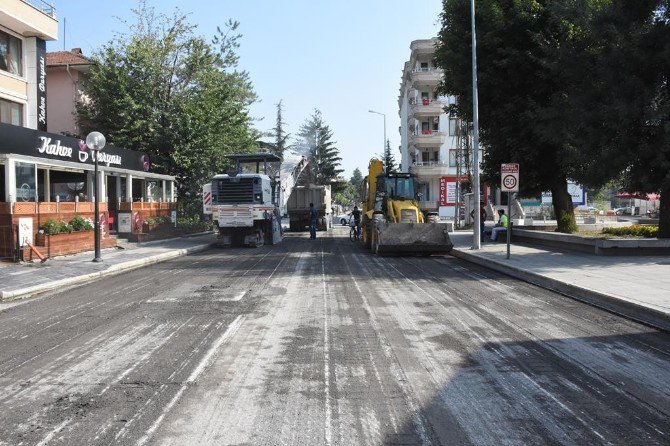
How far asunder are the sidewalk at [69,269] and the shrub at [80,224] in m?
0.89

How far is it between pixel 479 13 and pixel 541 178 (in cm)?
710

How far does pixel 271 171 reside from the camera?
2669cm

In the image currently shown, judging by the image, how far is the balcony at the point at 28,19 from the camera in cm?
2233

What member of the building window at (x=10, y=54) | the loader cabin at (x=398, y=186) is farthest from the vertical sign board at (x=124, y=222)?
the loader cabin at (x=398, y=186)

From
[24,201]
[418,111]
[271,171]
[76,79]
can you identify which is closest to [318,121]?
[418,111]

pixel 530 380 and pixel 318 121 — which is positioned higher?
pixel 318 121

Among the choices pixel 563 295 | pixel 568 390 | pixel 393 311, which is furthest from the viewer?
pixel 563 295

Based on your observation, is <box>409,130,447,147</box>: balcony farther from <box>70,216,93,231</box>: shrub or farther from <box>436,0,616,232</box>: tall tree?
<box>70,216,93,231</box>: shrub

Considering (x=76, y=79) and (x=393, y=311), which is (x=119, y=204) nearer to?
(x=76, y=79)

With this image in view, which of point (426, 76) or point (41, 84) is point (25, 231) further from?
→ point (426, 76)

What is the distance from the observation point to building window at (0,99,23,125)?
76.8 feet

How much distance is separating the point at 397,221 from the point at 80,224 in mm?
10973

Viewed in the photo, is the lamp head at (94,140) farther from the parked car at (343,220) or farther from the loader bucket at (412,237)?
the parked car at (343,220)

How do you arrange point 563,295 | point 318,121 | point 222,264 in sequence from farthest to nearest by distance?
1. point 318,121
2. point 222,264
3. point 563,295
